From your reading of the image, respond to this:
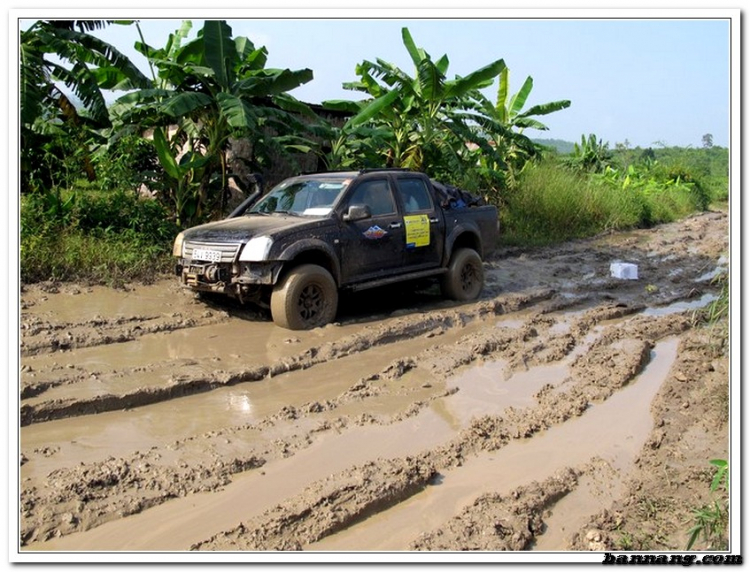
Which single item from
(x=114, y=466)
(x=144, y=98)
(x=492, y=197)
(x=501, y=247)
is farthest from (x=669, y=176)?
(x=114, y=466)

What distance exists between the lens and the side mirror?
8.78 meters

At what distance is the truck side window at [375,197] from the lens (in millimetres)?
9227

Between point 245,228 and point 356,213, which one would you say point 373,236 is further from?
point 245,228

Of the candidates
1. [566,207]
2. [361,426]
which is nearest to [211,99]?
[361,426]

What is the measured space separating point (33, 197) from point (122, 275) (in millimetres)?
1876

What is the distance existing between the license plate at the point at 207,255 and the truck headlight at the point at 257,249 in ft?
1.04

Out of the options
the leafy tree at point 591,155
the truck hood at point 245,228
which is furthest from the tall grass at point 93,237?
the leafy tree at point 591,155

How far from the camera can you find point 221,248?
8.27 meters

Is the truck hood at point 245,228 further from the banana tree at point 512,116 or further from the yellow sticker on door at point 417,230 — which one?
the banana tree at point 512,116

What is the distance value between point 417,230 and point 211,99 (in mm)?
3612

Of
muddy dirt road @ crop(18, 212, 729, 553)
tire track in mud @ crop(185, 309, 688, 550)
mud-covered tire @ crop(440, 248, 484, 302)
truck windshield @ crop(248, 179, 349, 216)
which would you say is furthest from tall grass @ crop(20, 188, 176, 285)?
tire track in mud @ crop(185, 309, 688, 550)

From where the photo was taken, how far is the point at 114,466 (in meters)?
4.82

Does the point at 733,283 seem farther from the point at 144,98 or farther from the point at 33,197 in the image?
the point at 33,197

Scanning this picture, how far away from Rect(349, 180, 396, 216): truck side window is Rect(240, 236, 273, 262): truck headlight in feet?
4.70
